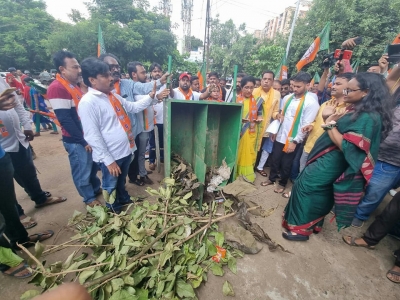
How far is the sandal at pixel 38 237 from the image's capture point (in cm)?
200

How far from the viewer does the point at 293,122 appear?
3047mm

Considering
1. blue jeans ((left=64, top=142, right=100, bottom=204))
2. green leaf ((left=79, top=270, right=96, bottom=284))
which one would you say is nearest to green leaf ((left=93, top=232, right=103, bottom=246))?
green leaf ((left=79, top=270, right=96, bottom=284))

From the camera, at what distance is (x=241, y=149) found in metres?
3.36

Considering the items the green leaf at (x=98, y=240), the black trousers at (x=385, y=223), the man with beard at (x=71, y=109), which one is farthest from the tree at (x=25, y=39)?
the black trousers at (x=385, y=223)

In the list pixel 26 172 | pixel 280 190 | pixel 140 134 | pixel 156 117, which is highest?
pixel 156 117

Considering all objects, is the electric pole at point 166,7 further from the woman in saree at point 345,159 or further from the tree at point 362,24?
the woman in saree at point 345,159

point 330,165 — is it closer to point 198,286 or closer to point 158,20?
point 198,286

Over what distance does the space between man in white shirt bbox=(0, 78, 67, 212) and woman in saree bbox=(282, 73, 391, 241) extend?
3260 millimetres

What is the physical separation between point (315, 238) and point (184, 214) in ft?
5.62

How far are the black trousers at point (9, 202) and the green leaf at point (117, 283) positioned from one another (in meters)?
1.27

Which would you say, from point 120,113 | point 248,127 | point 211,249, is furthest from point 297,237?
point 120,113

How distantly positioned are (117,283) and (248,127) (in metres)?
2.76

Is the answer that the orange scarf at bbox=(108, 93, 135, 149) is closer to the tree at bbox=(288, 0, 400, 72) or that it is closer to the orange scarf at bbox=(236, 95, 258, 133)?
the orange scarf at bbox=(236, 95, 258, 133)

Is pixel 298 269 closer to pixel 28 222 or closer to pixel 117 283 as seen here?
pixel 117 283
